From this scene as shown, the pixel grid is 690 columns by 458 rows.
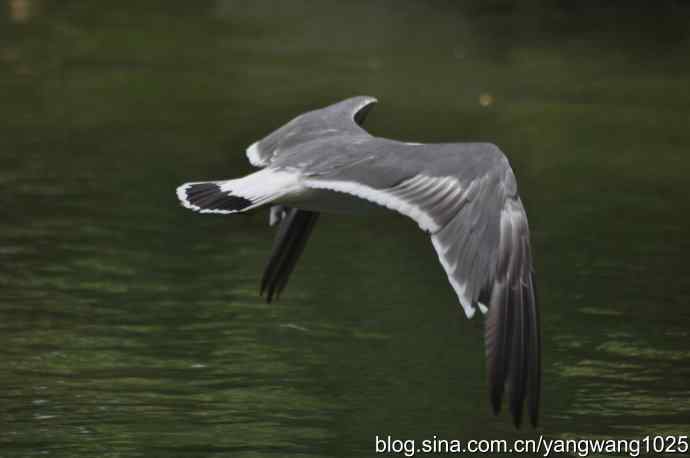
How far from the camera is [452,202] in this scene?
5977 mm

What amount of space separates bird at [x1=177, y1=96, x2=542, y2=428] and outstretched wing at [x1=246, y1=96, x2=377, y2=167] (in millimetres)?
22

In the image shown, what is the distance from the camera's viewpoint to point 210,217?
34.4 ft

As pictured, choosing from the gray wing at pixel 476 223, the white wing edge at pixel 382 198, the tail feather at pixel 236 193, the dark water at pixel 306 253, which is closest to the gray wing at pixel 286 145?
the dark water at pixel 306 253

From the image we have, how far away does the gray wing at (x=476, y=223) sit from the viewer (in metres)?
5.53

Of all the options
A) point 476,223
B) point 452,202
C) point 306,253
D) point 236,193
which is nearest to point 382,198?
point 452,202

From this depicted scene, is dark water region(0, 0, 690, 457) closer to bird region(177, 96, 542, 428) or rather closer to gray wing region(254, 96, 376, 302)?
gray wing region(254, 96, 376, 302)

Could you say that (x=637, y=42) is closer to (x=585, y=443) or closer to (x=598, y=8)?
(x=598, y=8)

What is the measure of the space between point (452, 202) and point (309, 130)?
1.53 meters

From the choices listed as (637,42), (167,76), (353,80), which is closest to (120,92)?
(167,76)

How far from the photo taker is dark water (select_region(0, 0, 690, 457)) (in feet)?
21.8

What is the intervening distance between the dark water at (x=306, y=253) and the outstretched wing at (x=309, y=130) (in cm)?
91

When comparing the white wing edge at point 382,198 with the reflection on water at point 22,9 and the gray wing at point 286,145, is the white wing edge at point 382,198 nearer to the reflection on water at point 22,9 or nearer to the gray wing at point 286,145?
the gray wing at point 286,145

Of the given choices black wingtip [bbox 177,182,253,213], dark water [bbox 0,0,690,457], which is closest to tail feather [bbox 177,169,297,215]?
black wingtip [bbox 177,182,253,213]

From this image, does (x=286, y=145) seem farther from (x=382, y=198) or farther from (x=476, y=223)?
Answer: (x=476, y=223)
